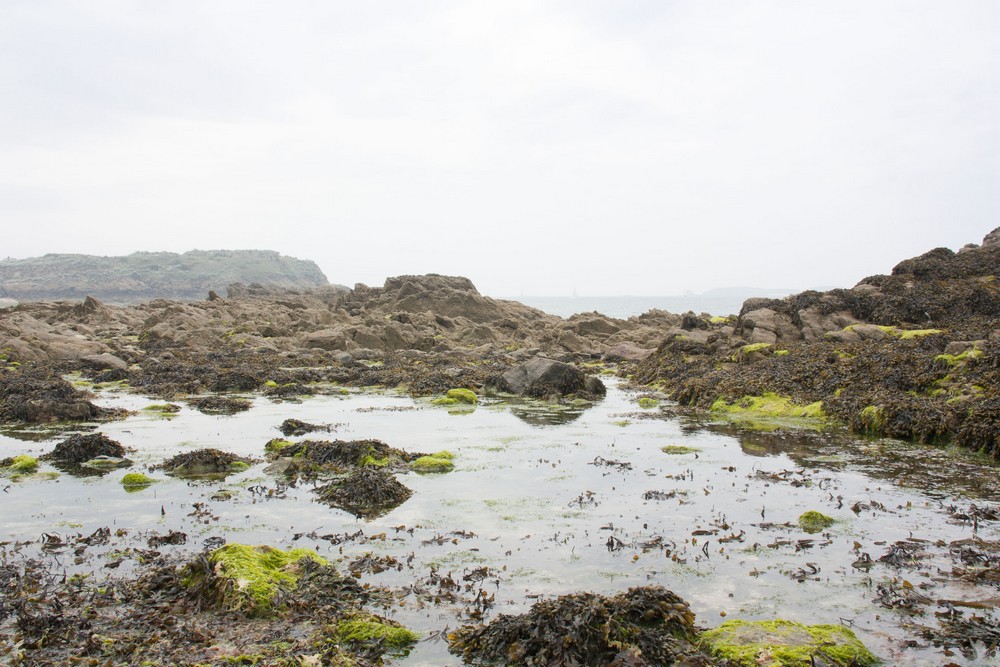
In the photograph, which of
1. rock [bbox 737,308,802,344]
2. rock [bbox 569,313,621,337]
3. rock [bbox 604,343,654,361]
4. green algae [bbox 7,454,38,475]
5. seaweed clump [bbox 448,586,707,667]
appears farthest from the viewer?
rock [bbox 569,313,621,337]

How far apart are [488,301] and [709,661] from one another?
35.6 metres

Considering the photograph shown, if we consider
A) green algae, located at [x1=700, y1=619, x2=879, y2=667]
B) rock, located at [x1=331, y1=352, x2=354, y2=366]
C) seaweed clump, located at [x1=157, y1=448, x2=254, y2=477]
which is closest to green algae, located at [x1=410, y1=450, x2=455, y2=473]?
seaweed clump, located at [x1=157, y1=448, x2=254, y2=477]

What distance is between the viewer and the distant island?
97.7m

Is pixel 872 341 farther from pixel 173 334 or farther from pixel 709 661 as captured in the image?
pixel 173 334

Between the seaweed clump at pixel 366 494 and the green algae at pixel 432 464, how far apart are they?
1070 mm

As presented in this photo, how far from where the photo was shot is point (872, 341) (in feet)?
56.3

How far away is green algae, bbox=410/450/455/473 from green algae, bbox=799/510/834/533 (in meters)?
4.65

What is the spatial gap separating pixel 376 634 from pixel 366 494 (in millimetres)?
3505

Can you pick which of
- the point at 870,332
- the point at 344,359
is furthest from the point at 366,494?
the point at 344,359

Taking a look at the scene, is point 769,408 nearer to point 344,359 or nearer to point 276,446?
point 276,446

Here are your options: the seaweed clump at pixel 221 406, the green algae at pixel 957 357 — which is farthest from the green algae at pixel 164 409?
the green algae at pixel 957 357

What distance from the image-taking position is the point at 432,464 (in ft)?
33.3

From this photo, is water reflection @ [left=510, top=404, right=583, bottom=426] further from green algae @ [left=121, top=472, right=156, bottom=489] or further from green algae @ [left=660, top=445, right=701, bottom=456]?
green algae @ [left=121, top=472, right=156, bottom=489]

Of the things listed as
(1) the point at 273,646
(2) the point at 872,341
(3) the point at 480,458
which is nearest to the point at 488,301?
(2) the point at 872,341
